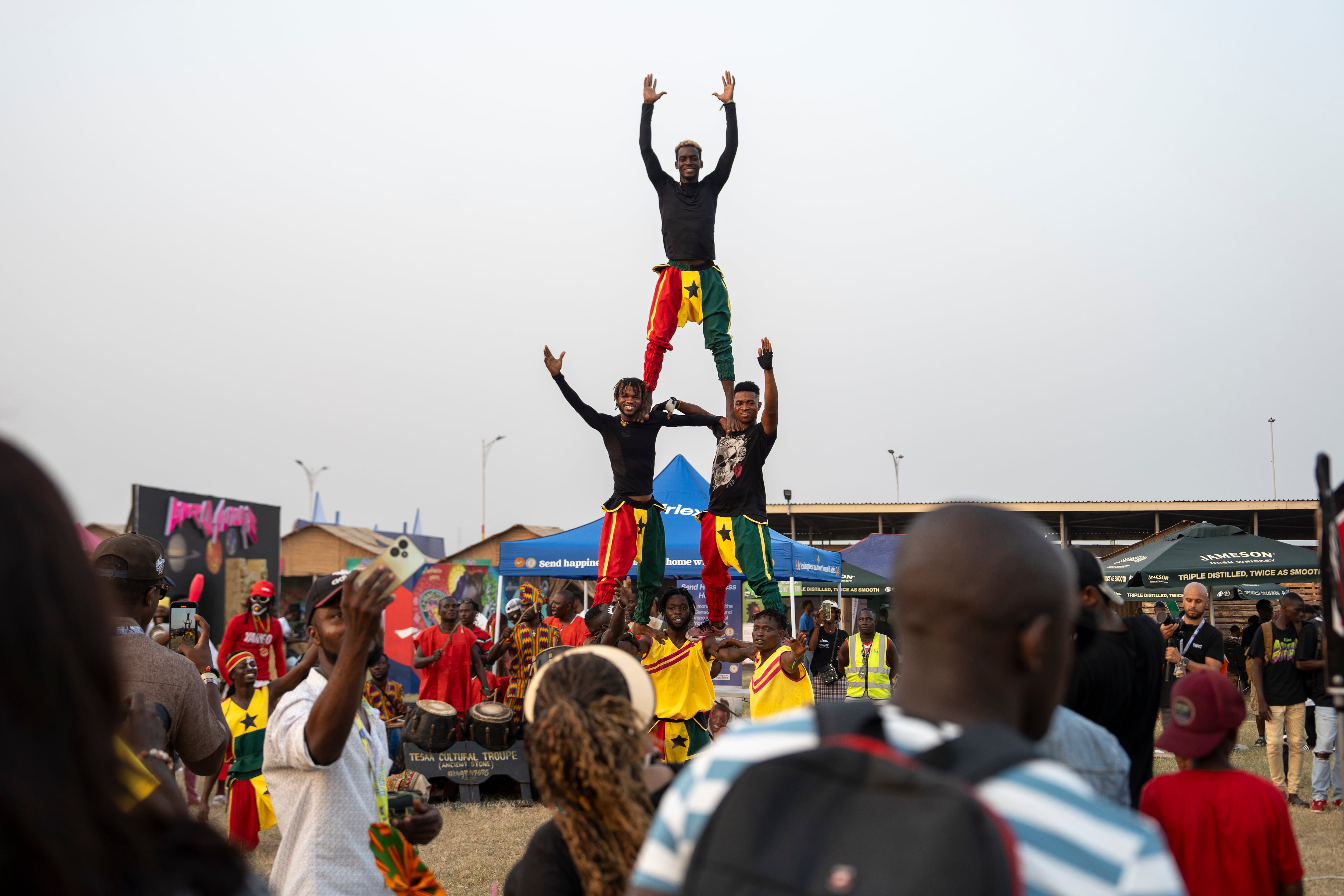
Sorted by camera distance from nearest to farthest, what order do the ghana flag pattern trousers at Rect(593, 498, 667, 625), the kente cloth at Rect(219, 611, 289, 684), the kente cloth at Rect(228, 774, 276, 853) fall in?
the kente cloth at Rect(228, 774, 276, 853), the ghana flag pattern trousers at Rect(593, 498, 667, 625), the kente cloth at Rect(219, 611, 289, 684)

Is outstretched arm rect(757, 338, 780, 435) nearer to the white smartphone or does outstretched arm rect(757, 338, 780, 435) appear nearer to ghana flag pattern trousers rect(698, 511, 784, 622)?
ghana flag pattern trousers rect(698, 511, 784, 622)

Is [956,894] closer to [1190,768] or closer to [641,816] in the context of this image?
[641,816]

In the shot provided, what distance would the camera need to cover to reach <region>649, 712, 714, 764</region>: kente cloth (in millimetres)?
8555

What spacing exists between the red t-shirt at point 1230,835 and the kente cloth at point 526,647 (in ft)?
28.5

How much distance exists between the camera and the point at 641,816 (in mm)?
2320

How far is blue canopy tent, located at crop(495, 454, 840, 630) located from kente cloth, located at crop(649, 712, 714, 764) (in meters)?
5.23

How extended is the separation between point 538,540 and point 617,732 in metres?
12.7

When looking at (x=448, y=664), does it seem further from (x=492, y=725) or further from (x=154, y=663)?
(x=154, y=663)

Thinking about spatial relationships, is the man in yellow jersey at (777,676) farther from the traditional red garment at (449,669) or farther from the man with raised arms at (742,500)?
the traditional red garment at (449,669)

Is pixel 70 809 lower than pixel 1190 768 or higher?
higher

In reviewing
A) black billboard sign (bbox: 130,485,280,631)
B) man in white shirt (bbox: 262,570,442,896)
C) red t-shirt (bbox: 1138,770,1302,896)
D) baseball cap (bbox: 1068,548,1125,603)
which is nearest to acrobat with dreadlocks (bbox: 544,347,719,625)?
baseball cap (bbox: 1068,548,1125,603)

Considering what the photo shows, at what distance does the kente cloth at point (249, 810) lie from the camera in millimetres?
7277

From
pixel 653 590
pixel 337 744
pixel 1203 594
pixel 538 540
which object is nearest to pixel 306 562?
pixel 538 540

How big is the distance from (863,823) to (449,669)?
1110cm
